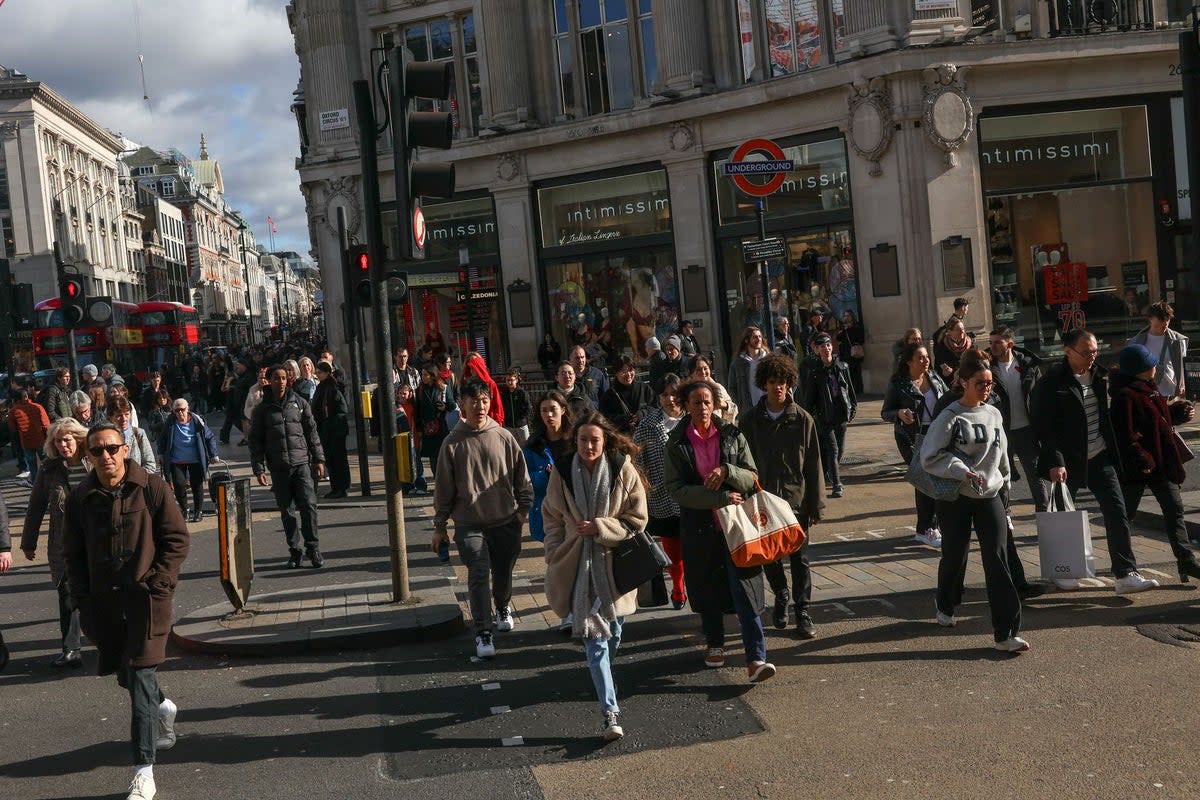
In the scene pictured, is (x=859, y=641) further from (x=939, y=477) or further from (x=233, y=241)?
(x=233, y=241)

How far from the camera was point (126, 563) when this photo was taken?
6.21 metres

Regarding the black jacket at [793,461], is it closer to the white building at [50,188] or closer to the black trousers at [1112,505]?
the black trousers at [1112,505]

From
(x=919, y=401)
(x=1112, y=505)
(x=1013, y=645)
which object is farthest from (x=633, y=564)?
(x=919, y=401)

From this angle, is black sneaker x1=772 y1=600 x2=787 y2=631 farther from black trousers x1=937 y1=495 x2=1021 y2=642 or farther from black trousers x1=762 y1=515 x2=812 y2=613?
black trousers x1=937 y1=495 x2=1021 y2=642

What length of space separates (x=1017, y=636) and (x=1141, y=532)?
380cm

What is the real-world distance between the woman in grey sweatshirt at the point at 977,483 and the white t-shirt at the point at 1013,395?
2641 mm

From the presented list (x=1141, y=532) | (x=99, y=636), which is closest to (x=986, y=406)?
(x=1141, y=532)

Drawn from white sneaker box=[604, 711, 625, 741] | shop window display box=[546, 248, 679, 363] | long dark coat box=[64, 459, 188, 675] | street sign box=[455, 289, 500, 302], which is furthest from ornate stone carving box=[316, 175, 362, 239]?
white sneaker box=[604, 711, 625, 741]

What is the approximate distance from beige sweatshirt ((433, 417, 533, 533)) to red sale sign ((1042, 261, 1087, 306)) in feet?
58.5

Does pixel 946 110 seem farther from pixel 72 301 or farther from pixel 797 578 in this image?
pixel 797 578

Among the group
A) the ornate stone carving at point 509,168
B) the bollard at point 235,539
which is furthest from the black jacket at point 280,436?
the ornate stone carving at point 509,168

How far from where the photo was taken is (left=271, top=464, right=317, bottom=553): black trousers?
39.5 feet

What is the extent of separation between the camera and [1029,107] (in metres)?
23.8

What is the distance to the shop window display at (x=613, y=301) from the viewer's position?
2831cm
